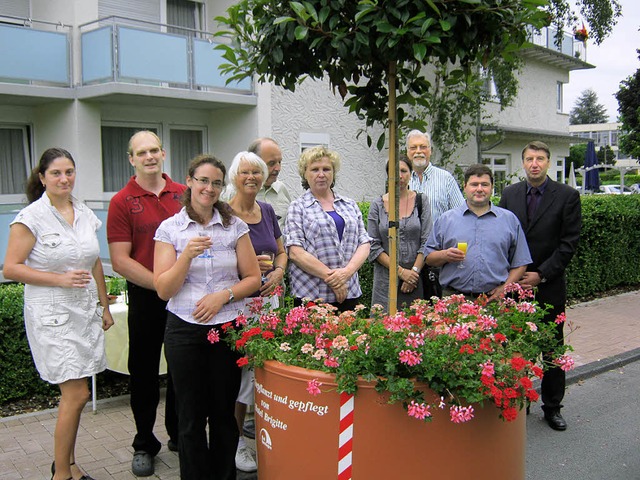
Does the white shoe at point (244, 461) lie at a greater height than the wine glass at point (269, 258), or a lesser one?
lesser

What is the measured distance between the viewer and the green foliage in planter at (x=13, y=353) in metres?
5.49

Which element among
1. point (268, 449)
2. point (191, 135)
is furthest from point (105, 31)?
point (268, 449)

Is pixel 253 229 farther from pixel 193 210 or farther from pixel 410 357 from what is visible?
pixel 410 357

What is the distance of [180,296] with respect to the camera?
11.8 feet

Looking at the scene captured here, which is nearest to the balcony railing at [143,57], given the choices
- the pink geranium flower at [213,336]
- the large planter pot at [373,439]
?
the pink geranium flower at [213,336]

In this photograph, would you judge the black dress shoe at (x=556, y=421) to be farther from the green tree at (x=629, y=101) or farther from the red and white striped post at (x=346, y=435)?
the green tree at (x=629, y=101)

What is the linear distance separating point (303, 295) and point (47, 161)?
6.32 ft

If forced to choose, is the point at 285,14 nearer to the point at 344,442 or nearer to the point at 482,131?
the point at 344,442

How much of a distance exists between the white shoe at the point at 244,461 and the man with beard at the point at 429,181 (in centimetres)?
224

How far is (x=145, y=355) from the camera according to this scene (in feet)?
14.2

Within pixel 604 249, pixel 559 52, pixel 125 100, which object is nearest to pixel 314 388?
pixel 604 249

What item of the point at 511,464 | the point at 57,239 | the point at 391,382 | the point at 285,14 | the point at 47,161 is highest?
the point at 285,14

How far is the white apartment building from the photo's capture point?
11.3 m

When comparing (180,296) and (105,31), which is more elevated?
(105,31)
